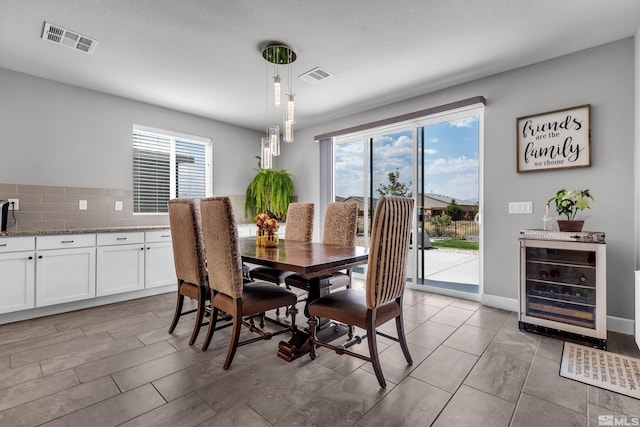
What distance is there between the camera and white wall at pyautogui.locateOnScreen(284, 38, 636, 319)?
2.65m

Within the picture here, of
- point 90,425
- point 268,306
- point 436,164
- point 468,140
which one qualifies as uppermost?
point 468,140

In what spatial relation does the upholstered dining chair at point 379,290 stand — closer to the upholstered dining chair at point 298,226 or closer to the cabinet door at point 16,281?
the upholstered dining chair at point 298,226

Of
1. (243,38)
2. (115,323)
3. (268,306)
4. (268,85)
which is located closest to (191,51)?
(243,38)

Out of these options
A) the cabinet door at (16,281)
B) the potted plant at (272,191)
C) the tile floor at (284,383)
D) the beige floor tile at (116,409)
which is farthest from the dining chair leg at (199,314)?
the potted plant at (272,191)

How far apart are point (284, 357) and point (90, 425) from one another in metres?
1.12

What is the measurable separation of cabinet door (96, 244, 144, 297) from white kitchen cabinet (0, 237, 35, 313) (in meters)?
0.54

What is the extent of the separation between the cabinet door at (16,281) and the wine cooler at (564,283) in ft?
15.3

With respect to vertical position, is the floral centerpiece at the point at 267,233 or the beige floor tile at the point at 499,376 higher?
the floral centerpiece at the point at 267,233

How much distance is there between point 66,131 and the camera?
11.7 ft

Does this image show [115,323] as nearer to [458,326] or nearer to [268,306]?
[268,306]

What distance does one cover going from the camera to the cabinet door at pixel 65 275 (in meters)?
3.00

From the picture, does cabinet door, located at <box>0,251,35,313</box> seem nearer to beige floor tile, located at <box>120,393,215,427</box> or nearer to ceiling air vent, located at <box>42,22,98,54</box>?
ceiling air vent, located at <box>42,22,98,54</box>

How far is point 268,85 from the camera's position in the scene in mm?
3637

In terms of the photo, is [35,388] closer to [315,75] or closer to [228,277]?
[228,277]
